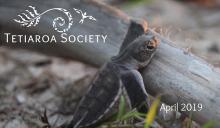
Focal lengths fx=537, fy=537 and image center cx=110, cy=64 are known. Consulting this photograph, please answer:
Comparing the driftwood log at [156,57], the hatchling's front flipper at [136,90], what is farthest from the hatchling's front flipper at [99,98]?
the driftwood log at [156,57]

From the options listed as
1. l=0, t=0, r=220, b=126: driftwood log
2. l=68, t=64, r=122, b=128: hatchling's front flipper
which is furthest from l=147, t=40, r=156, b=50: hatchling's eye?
l=68, t=64, r=122, b=128: hatchling's front flipper

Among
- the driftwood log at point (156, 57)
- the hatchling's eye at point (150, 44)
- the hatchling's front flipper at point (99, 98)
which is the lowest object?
the hatchling's front flipper at point (99, 98)

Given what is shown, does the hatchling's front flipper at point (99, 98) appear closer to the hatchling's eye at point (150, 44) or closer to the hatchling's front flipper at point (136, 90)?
the hatchling's front flipper at point (136, 90)

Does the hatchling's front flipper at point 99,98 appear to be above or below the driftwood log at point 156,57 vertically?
below

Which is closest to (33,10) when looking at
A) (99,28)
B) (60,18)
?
(60,18)

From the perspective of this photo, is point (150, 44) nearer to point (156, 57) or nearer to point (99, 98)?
point (156, 57)

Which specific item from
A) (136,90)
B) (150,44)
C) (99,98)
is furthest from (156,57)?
(99,98)

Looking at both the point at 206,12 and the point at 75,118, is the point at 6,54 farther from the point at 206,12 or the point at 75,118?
the point at 206,12

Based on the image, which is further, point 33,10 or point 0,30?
point 0,30
